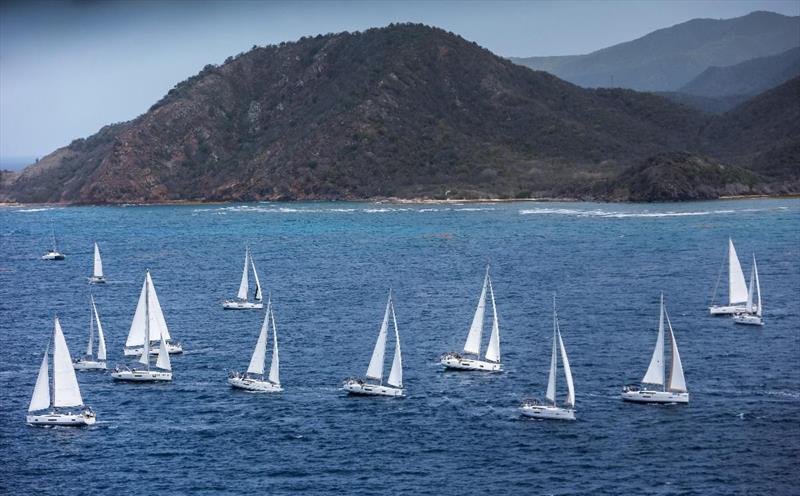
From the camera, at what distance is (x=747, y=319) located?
107m

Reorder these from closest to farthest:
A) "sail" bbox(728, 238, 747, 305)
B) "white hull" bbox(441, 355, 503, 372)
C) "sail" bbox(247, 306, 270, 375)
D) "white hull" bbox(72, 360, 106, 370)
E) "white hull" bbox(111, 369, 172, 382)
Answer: "sail" bbox(247, 306, 270, 375)
"white hull" bbox(111, 369, 172, 382)
"white hull" bbox(441, 355, 503, 372)
"white hull" bbox(72, 360, 106, 370)
"sail" bbox(728, 238, 747, 305)

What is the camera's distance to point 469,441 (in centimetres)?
7212

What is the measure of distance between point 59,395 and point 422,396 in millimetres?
23050

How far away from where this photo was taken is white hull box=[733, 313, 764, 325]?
106938 millimetres

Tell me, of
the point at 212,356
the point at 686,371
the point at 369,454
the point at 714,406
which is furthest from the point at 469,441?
the point at 212,356

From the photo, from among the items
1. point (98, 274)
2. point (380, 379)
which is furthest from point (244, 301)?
point (380, 379)

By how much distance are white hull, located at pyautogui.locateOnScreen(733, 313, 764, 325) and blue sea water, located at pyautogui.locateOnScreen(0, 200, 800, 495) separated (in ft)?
3.53

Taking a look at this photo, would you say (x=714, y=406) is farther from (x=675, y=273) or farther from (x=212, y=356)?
(x=675, y=273)

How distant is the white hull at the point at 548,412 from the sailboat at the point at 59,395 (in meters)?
26.6

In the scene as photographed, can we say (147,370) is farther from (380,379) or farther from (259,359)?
(380,379)

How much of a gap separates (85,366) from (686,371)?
43.7m

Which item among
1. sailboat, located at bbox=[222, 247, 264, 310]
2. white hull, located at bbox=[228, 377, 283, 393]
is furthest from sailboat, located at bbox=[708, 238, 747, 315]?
white hull, located at bbox=[228, 377, 283, 393]

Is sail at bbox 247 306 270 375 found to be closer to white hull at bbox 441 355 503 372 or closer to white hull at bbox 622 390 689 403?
white hull at bbox 441 355 503 372

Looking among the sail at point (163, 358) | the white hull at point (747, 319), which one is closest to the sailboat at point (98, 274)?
the sail at point (163, 358)
